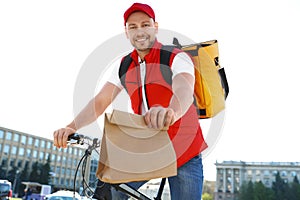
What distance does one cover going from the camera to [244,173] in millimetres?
83938

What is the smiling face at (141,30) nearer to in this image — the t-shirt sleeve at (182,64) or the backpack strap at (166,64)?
the backpack strap at (166,64)

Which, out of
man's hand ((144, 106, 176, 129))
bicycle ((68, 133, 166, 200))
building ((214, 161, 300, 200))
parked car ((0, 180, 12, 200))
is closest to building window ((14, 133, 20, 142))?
building ((214, 161, 300, 200))

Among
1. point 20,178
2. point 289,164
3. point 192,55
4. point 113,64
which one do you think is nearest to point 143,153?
point 192,55

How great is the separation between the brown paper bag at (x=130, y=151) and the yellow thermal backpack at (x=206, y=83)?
0.44 metres

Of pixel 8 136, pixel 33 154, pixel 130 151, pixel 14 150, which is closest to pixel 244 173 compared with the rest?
pixel 33 154

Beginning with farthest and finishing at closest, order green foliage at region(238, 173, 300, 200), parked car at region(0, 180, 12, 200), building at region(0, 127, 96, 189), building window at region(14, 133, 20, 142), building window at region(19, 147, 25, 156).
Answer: building window at region(19, 147, 25, 156) < building window at region(14, 133, 20, 142) < building at region(0, 127, 96, 189) < green foliage at region(238, 173, 300, 200) < parked car at region(0, 180, 12, 200)

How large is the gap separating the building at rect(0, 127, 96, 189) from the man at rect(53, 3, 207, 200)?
63.7 meters

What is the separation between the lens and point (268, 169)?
274 feet

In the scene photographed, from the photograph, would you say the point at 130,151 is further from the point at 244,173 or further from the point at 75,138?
the point at 244,173

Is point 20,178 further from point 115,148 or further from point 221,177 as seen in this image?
point 115,148

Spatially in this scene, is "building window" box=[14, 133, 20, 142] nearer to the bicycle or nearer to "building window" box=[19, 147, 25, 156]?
"building window" box=[19, 147, 25, 156]

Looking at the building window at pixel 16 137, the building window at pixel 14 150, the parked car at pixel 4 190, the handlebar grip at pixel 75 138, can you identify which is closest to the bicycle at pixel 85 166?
the handlebar grip at pixel 75 138

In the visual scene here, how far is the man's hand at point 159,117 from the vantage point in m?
1.23

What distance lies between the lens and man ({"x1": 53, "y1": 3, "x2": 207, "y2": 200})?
161 centimetres
